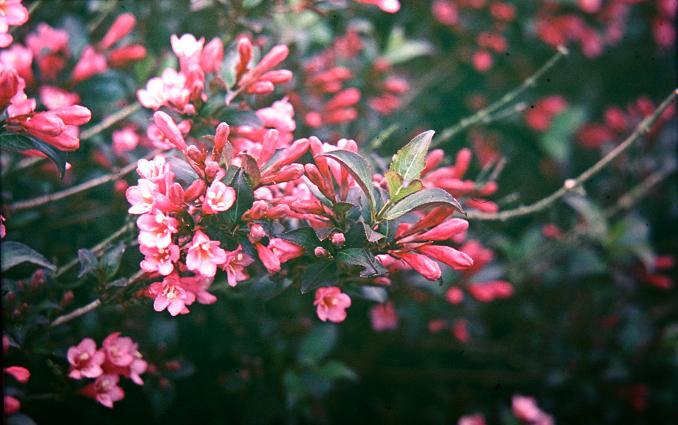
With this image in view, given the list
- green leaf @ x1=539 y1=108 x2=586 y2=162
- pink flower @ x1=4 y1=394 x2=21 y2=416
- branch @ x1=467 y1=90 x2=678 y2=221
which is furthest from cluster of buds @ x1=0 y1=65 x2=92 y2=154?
green leaf @ x1=539 y1=108 x2=586 y2=162

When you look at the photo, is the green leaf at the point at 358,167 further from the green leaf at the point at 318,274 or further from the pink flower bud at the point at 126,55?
the pink flower bud at the point at 126,55

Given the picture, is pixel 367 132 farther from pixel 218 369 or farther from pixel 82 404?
pixel 82 404

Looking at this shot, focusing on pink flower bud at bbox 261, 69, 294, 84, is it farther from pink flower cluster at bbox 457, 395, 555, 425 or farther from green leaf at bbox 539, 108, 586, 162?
green leaf at bbox 539, 108, 586, 162

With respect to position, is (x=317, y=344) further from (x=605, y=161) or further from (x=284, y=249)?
(x=605, y=161)

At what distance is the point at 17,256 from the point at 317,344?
1173 mm

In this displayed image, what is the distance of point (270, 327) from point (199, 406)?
386 mm

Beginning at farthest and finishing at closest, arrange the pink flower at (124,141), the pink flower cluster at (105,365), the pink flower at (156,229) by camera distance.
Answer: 1. the pink flower at (124,141)
2. the pink flower cluster at (105,365)
3. the pink flower at (156,229)

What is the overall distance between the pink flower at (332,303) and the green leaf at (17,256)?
2.05 ft

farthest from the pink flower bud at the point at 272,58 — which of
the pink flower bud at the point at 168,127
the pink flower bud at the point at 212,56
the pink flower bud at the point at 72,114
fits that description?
the pink flower bud at the point at 72,114

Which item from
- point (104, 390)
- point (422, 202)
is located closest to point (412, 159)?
point (422, 202)

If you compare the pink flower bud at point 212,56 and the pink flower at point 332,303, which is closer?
the pink flower at point 332,303

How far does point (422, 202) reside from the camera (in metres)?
1.27

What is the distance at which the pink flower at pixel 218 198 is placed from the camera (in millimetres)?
1268

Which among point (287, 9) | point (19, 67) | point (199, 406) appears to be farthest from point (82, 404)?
point (287, 9)
